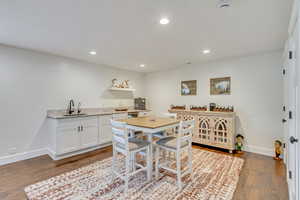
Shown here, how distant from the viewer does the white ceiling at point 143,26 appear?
65.8 inches

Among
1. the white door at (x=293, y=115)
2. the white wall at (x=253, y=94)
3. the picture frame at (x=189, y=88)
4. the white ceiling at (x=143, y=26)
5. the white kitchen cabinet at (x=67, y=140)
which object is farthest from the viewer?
the picture frame at (x=189, y=88)

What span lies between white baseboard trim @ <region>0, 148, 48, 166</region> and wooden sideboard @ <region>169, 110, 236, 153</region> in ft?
12.1

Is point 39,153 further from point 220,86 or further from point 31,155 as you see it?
point 220,86

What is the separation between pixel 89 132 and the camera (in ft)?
11.8

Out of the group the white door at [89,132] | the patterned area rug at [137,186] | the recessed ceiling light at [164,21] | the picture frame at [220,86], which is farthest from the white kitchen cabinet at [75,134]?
the picture frame at [220,86]

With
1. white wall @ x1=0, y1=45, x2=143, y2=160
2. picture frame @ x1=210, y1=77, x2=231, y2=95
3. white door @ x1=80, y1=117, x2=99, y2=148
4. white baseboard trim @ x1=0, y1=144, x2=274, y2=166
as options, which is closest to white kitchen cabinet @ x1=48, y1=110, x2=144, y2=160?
white door @ x1=80, y1=117, x2=99, y2=148

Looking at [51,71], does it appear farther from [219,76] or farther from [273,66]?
[273,66]

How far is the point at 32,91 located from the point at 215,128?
4.38 meters

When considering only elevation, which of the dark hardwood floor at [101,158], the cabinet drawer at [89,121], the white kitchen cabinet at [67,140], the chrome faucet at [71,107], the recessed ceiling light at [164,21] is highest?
the recessed ceiling light at [164,21]

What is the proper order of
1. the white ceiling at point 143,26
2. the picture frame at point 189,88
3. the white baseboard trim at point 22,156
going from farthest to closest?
the picture frame at point 189,88, the white baseboard trim at point 22,156, the white ceiling at point 143,26

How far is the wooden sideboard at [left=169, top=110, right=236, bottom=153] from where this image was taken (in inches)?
135

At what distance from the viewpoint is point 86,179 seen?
229 cm

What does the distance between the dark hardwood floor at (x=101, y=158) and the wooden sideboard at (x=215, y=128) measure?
1.53 feet

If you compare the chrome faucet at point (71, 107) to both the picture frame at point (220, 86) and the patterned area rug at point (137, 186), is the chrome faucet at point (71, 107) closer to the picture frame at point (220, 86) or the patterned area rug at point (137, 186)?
the patterned area rug at point (137, 186)
